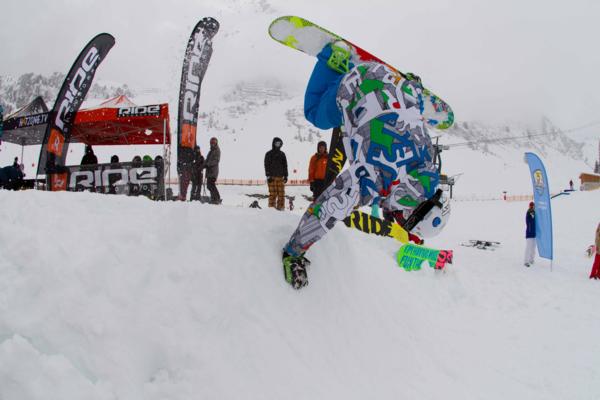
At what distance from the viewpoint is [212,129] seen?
166 feet

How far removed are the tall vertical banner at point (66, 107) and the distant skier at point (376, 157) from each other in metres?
6.89

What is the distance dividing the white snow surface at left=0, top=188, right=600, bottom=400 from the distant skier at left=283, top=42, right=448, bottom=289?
15.9 inches

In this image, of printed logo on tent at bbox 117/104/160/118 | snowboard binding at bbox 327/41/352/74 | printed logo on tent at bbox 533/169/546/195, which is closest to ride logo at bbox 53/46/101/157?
printed logo on tent at bbox 117/104/160/118

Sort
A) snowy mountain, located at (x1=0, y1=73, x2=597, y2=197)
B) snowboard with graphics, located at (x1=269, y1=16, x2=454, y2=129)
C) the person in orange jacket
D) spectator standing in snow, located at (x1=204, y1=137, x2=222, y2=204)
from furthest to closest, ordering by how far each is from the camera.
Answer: snowy mountain, located at (x1=0, y1=73, x2=597, y2=197) → spectator standing in snow, located at (x1=204, y1=137, x2=222, y2=204) → the person in orange jacket → snowboard with graphics, located at (x1=269, y1=16, x2=454, y2=129)

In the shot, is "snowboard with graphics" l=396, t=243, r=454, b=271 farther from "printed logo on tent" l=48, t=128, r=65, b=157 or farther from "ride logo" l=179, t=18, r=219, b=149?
"printed logo on tent" l=48, t=128, r=65, b=157

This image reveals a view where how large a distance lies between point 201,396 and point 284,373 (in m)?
0.52

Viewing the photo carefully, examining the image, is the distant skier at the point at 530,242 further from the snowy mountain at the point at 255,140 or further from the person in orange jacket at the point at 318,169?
the snowy mountain at the point at 255,140

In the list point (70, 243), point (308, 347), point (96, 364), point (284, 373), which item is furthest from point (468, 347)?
point (70, 243)

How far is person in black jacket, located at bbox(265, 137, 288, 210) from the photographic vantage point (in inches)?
253

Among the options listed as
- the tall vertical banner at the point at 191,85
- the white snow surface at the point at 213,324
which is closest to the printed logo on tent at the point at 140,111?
the tall vertical banner at the point at 191,85

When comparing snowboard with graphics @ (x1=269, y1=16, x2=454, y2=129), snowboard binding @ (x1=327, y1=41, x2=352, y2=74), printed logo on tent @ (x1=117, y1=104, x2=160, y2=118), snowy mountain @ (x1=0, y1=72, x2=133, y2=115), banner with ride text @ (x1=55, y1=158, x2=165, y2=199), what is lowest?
banner with ride text @ (x1=55, y1=158, x2=165, y2=199)

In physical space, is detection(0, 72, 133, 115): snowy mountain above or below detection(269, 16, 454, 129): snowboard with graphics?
above

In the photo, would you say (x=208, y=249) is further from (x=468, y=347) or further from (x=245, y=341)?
(x=468, y=347)

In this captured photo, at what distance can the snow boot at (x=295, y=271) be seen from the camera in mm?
2537
